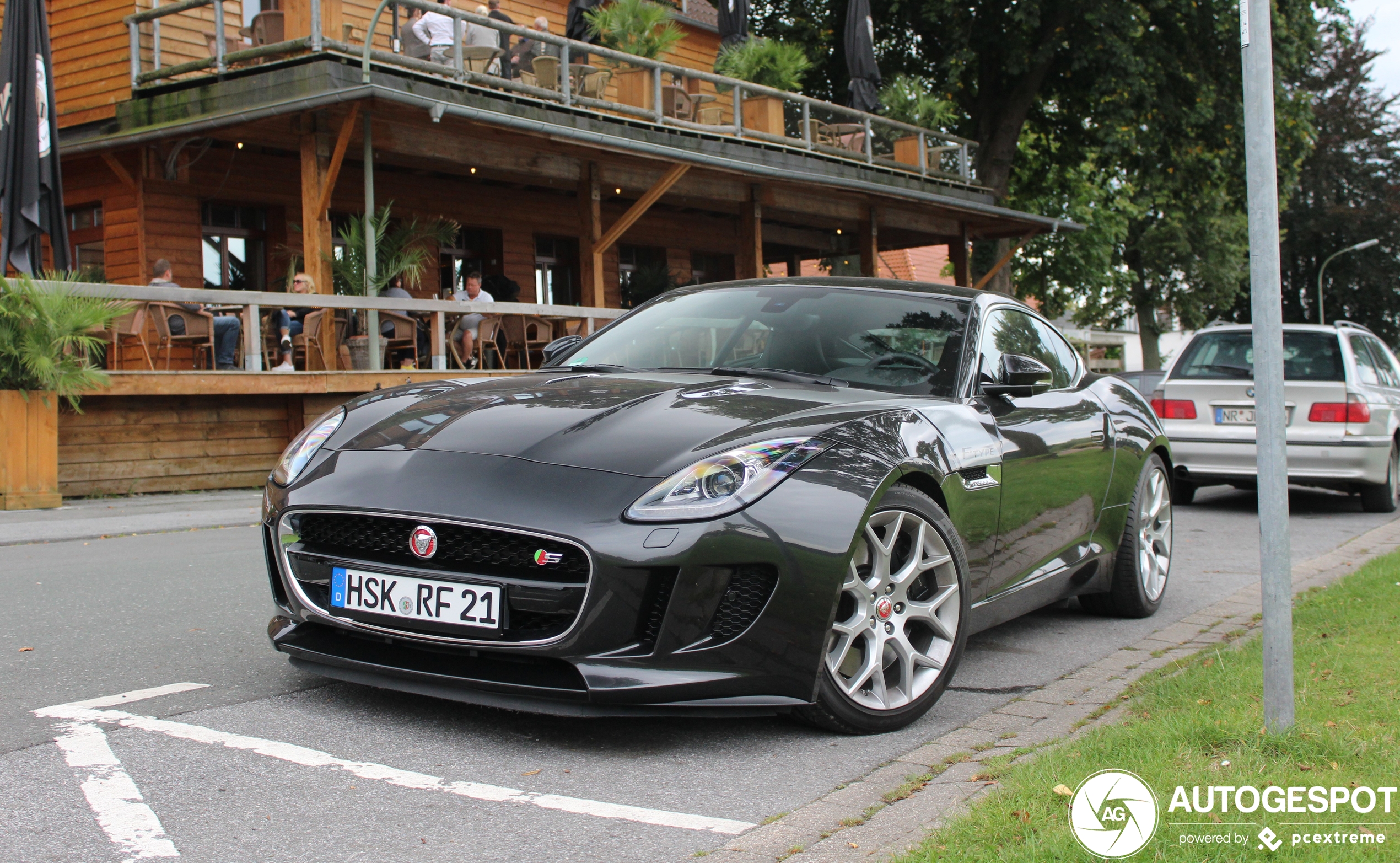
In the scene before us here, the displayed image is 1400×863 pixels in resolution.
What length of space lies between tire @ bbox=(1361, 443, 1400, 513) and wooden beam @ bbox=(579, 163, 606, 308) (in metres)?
10.1

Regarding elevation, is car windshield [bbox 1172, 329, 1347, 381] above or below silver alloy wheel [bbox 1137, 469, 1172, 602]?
above

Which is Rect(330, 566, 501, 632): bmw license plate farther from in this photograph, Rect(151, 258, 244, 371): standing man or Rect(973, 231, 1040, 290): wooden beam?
Rect(973, 231, 1040, 290): wooden beam

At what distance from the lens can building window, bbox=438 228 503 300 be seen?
2123cm

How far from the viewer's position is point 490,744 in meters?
3.57

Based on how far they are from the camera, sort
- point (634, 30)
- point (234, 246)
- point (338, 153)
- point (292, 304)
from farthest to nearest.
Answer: point (634, 30), point (234, 246), point (338, 153), point (292, 304)

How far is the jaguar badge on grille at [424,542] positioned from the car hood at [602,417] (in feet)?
1.01

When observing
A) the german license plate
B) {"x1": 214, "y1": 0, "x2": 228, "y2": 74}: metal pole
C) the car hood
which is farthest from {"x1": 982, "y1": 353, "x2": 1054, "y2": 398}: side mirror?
{"x1": 214, "y1": 0, "x2": 228, "y2": 74}: metal pole

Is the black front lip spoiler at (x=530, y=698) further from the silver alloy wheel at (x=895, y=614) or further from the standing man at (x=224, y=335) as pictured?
the standing man at (x=224, y=335)

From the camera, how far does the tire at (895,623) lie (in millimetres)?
3711

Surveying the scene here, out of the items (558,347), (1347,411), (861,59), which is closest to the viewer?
(558,347)

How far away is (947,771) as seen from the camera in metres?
3.43

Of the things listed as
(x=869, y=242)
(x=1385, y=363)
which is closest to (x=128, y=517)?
(x=1385, y=363)

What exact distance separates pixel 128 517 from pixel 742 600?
→ 7500mm

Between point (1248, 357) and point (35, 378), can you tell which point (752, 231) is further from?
point (35, 378)
